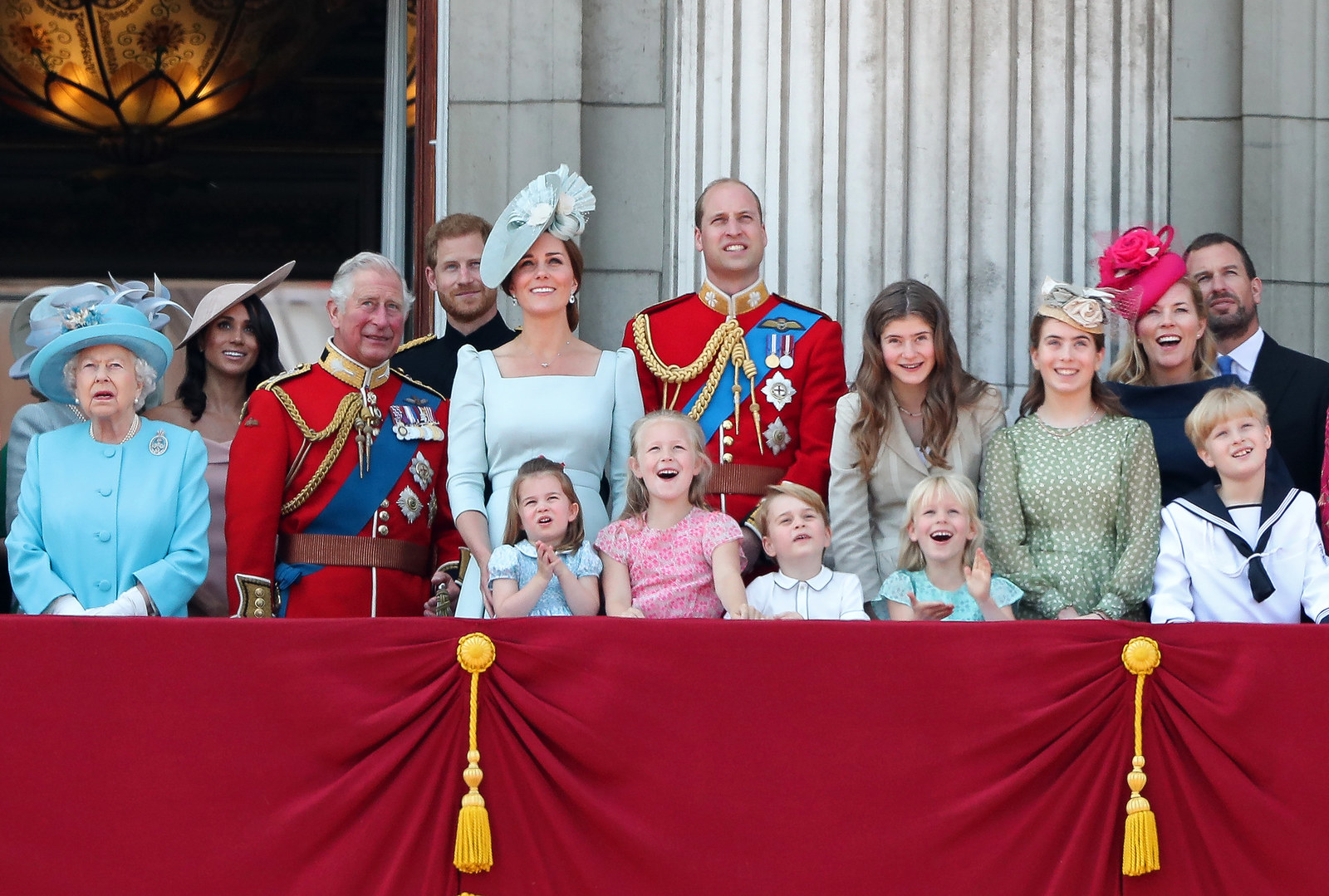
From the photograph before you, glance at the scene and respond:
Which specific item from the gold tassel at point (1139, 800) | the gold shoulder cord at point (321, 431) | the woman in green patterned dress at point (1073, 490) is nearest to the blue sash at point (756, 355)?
the woman in green patterned dress at point (1073, 490)

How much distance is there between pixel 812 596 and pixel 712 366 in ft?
2.92

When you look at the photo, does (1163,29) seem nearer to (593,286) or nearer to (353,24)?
(593,286)

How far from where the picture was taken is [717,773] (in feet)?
13.4

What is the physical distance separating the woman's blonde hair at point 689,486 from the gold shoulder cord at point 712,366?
18.9 inches

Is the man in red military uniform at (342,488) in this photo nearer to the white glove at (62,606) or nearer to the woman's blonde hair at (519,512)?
the white glove at (62,606)

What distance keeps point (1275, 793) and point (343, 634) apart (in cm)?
206

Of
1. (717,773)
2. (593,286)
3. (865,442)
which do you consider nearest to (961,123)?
(593,286)

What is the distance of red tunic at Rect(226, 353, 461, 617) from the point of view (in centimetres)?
493

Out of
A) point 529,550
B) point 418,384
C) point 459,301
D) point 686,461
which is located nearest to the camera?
point 529,550

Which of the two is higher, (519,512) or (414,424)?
(414,424)

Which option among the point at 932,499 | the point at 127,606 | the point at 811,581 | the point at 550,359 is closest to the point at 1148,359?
the point at 932,499

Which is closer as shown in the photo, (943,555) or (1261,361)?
(943,555)

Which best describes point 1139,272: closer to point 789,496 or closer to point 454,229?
Result: point 789,496

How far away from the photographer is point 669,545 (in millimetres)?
4633
